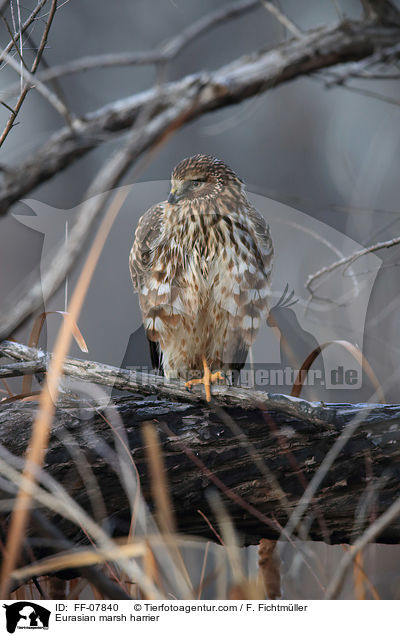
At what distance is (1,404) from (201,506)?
A: 18.2 inches

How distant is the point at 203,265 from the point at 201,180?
0.24 meters

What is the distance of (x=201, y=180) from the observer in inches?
53.9

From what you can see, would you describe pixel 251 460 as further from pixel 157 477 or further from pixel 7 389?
pixel 7 389

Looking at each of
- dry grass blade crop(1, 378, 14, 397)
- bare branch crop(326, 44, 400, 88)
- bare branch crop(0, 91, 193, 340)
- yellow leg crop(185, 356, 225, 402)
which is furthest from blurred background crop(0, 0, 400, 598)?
bare branch crop(0, 91, 193, 340)

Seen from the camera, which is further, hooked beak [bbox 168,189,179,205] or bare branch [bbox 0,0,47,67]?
hooked beak [bbox 168,189,179,205]

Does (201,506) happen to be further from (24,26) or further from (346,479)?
(24,26)

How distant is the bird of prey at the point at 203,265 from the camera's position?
1318mm

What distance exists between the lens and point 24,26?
873mm

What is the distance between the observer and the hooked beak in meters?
1.29

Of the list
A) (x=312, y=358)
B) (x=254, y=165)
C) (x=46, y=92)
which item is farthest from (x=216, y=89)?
(x=254, y=165)

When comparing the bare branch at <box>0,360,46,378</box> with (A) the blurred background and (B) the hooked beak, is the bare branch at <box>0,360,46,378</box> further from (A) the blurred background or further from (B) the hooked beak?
(B) the hooked beak
